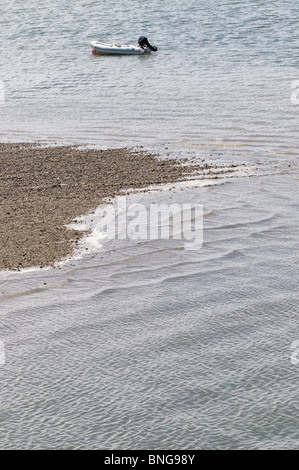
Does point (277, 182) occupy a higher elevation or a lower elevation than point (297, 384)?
lower

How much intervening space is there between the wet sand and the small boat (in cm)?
2028

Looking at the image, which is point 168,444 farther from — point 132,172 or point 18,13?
point 18,13

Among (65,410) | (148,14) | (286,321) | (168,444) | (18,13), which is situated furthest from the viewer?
(18,13)

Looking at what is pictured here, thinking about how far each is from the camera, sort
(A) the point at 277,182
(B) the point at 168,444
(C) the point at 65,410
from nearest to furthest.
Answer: (B) the point at 168,444 → (C) the point at 65,410 → (A) the point at 277,182

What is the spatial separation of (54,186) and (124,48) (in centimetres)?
2508

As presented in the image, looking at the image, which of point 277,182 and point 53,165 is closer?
point 277,182

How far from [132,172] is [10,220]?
145 inches

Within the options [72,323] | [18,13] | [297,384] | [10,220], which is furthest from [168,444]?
[18,13]

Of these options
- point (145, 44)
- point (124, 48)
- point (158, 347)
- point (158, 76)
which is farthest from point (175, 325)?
point (124, 48)

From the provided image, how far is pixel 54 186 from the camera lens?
12133 millimetres

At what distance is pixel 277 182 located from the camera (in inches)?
492

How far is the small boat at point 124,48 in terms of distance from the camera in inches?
1383

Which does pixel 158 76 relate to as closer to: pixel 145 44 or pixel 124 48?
pixel 145 44

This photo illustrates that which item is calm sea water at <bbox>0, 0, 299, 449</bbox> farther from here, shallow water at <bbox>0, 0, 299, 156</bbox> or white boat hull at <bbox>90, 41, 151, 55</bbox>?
white boat hull at <bbox>90, 41, 151, 55</bbox>
